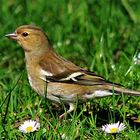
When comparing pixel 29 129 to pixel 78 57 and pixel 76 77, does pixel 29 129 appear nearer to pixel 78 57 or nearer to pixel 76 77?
pixel 76 77

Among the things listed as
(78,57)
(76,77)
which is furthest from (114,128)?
(78,57)

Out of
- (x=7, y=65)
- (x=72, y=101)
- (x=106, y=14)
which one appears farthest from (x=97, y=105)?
(x=106, y=14)

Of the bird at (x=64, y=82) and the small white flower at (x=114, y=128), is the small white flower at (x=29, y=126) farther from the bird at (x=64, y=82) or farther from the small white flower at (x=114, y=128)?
the small white flower at (x=114, y=128)

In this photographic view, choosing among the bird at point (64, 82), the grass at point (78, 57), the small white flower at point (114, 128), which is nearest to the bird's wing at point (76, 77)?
the bird at point (64, 82)

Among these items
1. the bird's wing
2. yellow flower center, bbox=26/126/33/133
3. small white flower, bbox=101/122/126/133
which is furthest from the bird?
yellow flower center, bbox=26/126/33/133

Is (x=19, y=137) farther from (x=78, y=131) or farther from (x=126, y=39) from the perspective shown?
(x=126, y=39)

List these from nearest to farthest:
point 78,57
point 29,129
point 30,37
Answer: point 29,129 → point 30,37 → point 78,57
